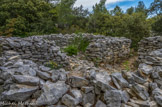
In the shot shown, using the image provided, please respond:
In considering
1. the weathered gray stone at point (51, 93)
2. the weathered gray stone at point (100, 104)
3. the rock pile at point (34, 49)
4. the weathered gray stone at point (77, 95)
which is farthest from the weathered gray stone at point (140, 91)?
the rock pile at point (34, 49)

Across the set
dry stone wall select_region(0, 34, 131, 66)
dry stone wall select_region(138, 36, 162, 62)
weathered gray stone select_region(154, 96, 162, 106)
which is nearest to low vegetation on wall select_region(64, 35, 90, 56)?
dry stone wall select_region(0, 34, 131, 66)

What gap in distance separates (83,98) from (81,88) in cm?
26

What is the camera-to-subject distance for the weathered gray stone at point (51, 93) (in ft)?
6.70

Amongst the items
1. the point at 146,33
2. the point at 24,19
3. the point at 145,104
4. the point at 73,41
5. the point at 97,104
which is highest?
the point at 24,19

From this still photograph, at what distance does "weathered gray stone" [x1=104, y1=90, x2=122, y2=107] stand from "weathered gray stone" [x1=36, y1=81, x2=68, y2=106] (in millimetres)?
873

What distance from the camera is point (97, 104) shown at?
2.19m

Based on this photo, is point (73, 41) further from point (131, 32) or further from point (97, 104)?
point (97, 104)

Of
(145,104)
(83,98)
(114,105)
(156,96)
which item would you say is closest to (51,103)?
(83,98)

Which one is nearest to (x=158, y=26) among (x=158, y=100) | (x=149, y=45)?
(x=149, y=45)

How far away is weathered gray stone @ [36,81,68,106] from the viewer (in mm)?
2043

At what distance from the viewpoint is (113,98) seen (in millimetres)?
2115

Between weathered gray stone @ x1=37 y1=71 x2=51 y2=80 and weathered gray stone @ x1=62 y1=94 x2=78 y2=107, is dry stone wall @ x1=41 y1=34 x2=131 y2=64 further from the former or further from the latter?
weathered gray stone @ x1=62 y1=94 x2=78 y2=107

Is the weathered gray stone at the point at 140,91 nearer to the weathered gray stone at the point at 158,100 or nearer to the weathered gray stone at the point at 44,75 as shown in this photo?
the weathered gray stone at the point at 158,100

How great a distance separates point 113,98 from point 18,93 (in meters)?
1.85
